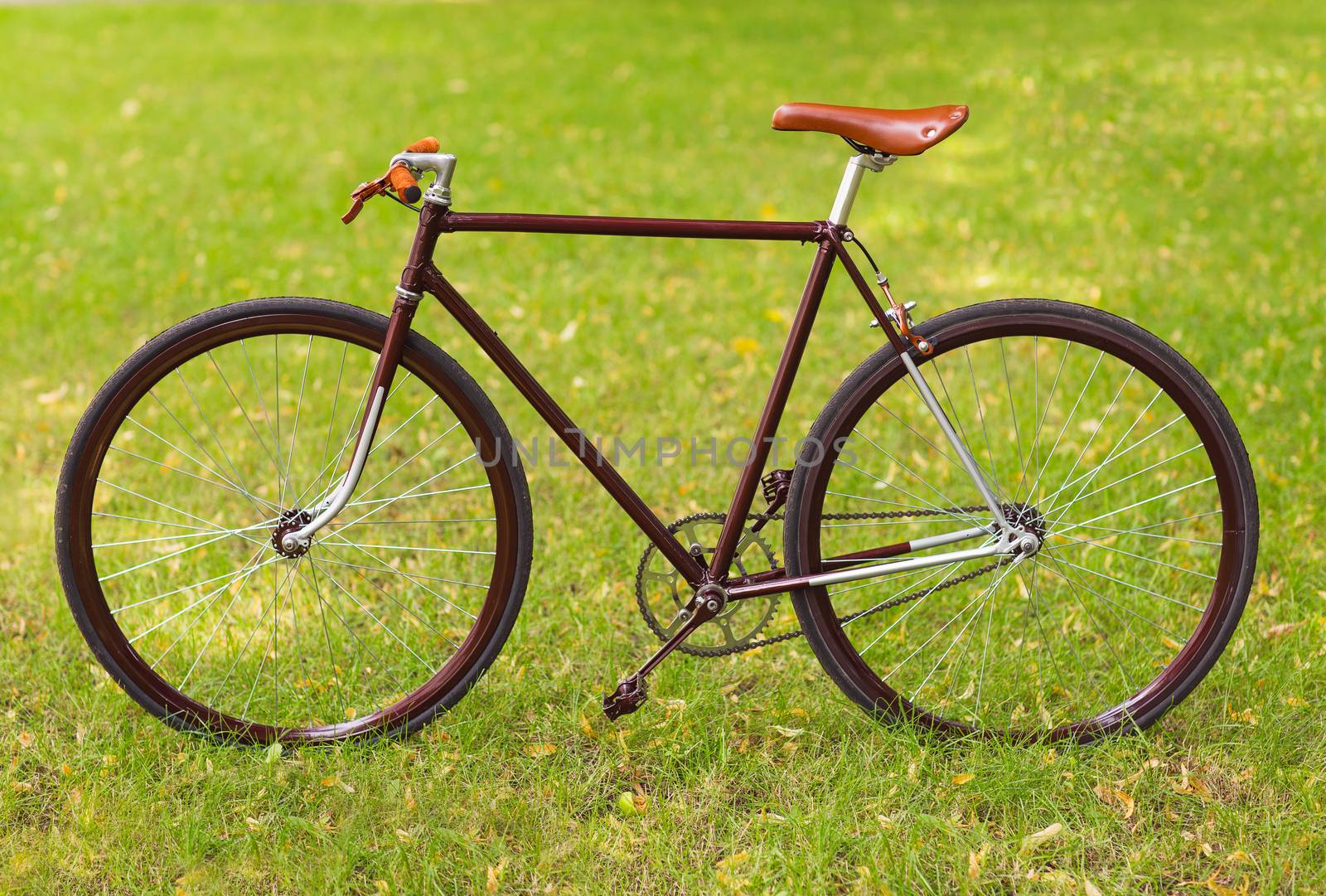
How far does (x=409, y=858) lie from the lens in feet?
8.21

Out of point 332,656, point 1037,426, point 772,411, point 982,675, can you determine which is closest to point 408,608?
point 332,656

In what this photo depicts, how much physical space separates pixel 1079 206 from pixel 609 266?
301 cm

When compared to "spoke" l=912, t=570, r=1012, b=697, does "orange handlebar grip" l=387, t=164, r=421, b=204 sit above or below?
above

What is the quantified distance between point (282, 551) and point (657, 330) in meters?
2.92

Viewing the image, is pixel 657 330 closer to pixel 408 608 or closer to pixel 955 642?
pixel 408 608

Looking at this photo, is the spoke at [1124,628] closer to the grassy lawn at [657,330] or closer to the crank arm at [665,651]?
the grassy lawn at [657,330]

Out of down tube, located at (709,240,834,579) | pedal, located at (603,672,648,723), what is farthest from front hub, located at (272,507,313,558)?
down tube, located at (709,240,834,579)

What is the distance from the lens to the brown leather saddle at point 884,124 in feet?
8.13

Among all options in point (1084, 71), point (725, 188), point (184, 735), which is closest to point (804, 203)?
point (725, 188)

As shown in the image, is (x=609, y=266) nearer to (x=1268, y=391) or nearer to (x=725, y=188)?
(x=725, y=188)

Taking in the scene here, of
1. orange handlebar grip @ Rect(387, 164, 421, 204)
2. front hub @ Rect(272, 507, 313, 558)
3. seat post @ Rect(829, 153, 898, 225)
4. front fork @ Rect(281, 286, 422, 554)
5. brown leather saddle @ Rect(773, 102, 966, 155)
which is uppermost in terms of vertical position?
brown leather saddle @ Rect(773, 102, 966, 155)

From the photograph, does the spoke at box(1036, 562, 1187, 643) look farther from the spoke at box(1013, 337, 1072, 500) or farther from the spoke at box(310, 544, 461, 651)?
the spoke at box(310, 544, 461, 651)

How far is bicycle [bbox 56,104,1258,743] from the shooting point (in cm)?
261

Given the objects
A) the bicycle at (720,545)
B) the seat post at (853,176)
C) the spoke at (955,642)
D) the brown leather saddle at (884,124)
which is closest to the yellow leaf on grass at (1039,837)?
the bicycle at (720,545)
